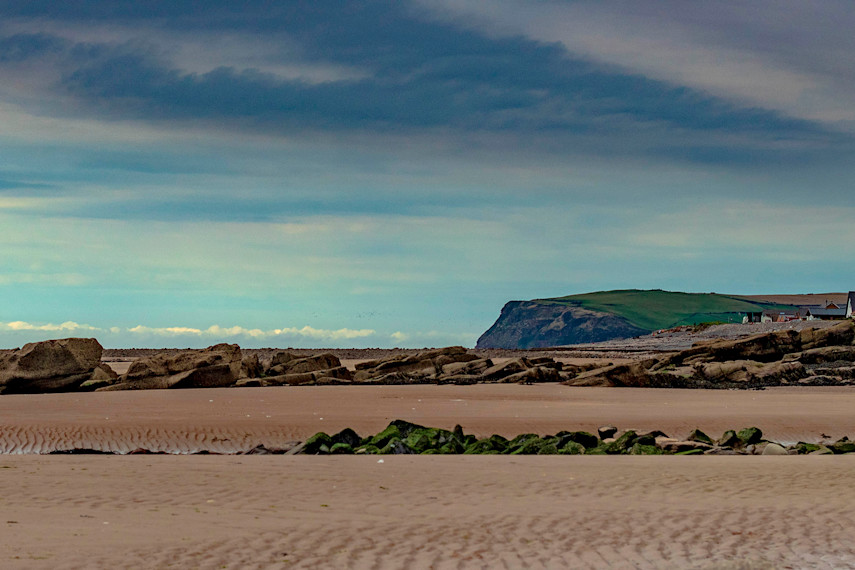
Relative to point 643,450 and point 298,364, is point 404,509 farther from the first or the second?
point 298,364

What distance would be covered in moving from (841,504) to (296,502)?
22.2 feet

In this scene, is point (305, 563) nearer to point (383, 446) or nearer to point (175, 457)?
point (175, 457)

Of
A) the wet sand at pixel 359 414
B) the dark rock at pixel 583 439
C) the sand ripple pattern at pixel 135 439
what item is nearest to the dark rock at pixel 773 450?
the dark rock at pixel 583 439

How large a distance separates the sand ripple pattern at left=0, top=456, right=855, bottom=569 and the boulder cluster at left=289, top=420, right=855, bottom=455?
2018 mm

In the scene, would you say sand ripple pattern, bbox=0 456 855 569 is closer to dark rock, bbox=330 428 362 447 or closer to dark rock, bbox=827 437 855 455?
dark rock, bbox=330 428 362 447

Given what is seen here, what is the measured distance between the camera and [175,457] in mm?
14523

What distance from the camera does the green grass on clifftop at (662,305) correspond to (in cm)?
16800

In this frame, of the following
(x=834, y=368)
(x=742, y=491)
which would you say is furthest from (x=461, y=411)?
(x=834, y=368)

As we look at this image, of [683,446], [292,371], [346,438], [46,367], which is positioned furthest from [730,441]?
[46,367]

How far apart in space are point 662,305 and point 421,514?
7050 inches

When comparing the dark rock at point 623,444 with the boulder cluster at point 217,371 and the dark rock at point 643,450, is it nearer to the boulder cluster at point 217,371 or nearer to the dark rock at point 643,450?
the dark rock at point 643,450

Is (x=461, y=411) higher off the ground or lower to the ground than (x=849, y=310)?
lower

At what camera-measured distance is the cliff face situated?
163750 millimetres

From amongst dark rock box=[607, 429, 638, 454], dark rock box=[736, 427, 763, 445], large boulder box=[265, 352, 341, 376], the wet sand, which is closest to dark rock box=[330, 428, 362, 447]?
the wet sand
